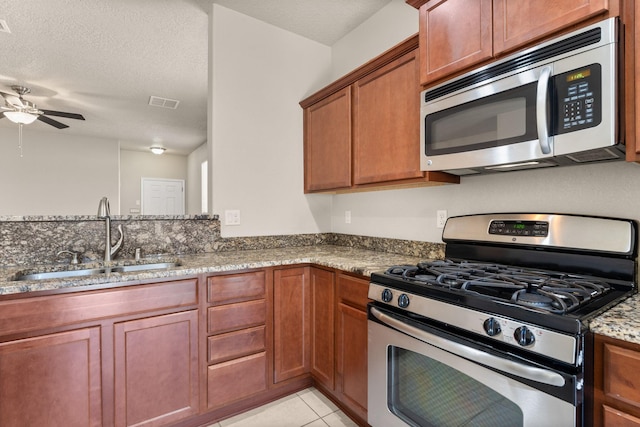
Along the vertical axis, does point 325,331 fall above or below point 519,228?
below

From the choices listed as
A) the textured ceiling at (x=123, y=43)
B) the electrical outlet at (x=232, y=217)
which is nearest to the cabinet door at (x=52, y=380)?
the electrical outlet at (x=232, y=217)

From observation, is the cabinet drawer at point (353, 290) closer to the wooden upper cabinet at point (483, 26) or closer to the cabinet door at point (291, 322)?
the cabinet door at point (291, 322)

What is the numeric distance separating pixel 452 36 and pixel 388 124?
0.54m

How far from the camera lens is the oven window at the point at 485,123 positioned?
123 centimetres

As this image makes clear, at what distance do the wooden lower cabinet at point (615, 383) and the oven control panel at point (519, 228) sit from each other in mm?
665

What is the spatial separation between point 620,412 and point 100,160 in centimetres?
709

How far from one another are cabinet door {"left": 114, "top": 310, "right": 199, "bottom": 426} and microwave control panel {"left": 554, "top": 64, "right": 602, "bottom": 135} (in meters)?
1.81

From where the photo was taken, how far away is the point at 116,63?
122 inches

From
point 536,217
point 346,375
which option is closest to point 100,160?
point 346,375

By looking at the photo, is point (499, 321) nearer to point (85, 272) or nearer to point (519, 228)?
point (519, 228)

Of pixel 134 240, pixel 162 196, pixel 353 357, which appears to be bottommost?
pixel 353 357

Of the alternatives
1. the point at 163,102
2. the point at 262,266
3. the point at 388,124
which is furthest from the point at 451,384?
the point at 163,102

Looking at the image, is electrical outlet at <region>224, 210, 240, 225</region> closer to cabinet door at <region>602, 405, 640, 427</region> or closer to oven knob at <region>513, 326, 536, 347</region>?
oven knob at <region>513, 326, 536, 347</region>

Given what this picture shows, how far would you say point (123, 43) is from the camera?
273 centimetres
